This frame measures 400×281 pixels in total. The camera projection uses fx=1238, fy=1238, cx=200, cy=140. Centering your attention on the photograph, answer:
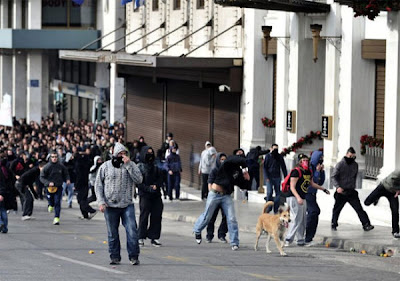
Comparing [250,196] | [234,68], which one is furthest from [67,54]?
[250,196]

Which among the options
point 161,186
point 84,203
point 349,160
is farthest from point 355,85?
point 161,186

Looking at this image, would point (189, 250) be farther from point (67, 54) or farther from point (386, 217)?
point (67, 54)

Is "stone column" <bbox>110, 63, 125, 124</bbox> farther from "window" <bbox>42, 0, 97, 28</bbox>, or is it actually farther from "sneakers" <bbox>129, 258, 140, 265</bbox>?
"sneakers" <bbox>129, 258, 140, 265</bbox>

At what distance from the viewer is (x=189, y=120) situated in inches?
1433

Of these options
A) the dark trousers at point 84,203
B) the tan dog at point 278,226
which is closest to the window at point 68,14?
the dark trousers at point 84,203

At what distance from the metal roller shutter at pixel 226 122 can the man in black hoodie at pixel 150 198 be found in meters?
12.3

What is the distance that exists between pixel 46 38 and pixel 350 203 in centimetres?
3855

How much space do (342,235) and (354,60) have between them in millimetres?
6022

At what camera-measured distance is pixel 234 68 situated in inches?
1253

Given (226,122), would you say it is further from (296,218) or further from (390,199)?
(296,218)

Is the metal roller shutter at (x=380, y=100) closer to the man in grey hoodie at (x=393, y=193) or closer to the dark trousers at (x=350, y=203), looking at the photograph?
the dark trousers at (x=350, y=203)

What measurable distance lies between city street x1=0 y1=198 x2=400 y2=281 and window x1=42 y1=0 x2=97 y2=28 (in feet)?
124

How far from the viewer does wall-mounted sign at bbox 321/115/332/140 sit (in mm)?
27172

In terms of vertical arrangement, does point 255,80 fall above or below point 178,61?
below
